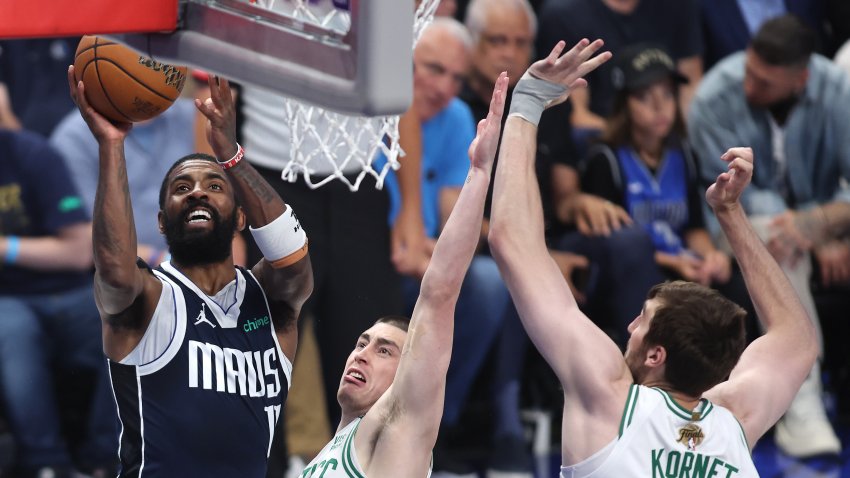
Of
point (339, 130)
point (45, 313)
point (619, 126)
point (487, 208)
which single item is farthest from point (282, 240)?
point (619, 126)

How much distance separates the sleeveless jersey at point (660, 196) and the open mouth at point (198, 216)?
127 inches

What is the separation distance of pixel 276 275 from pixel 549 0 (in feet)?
12.0

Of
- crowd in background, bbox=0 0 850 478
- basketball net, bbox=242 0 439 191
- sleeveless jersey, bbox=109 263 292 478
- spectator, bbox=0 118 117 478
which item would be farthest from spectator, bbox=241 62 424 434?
sleeveless jersey, bbox=109 263 292 478

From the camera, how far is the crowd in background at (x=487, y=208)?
6.71 m

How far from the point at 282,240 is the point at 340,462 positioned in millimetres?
881

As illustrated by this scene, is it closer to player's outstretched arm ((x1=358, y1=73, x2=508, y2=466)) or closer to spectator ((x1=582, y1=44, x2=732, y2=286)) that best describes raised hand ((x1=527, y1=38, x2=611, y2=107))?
player's outstretched arm ((x1=358, y1=73, x2=508, y2=466))

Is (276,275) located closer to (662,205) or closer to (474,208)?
(474,208)

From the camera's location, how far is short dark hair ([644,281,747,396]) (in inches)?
168

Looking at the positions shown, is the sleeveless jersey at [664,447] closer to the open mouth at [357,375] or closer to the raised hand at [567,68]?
the open mouth at [357,375]

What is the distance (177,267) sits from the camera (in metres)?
4.89

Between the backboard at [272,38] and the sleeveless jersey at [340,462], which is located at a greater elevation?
the backboard at [272,38]

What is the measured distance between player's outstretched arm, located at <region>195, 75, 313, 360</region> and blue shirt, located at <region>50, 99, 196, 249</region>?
2.13 metres

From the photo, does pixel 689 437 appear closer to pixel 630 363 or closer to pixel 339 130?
pixel 630 363

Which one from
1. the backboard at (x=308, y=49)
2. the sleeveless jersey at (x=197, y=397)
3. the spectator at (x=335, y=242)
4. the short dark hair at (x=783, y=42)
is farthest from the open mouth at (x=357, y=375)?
the short dark hair at (x=783, y=42)
